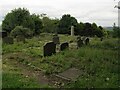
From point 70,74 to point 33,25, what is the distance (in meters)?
22.6

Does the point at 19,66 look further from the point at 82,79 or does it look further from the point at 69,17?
the point at 69,17

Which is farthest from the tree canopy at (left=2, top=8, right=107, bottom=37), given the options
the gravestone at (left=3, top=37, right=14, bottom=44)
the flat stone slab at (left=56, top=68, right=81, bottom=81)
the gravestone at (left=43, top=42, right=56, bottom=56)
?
the flat stone slab at (left=56, top=68, right=81, bottom=81)

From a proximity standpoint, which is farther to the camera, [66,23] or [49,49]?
[66,23]

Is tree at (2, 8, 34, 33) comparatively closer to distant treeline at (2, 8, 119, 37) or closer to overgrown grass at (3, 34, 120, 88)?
distant treeline at (2, 8, 119, 37)

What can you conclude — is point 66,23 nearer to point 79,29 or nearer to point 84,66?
point 79,29

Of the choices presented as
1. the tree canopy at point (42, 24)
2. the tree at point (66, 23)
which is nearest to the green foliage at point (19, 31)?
the tree canopy at point (42, 24)

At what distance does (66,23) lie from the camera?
40.5 metres

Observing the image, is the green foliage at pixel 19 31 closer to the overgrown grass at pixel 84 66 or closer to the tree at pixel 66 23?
the overgrown grass at pixel 84 66

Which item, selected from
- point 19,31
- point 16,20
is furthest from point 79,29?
point 19,31

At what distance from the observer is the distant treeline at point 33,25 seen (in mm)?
27294

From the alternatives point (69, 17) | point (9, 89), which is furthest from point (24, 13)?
point (9, 89)

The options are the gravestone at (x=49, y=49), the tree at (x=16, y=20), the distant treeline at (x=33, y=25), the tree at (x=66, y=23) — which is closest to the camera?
the gravestone at (x=49, y=49)

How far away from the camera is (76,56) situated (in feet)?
41.2

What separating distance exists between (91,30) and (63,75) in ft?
105
